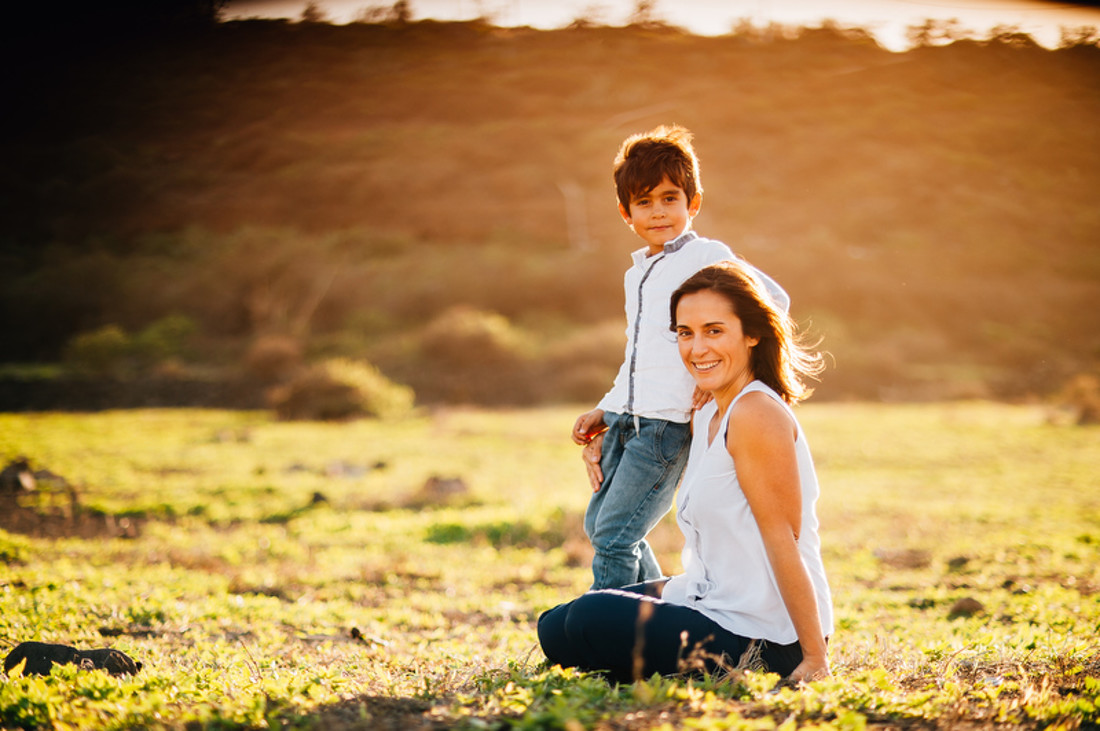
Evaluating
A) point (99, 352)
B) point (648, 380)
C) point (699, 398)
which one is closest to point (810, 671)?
point (699, 398)

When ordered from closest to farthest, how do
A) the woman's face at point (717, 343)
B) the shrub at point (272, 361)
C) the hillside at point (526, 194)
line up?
the woman's face at point (717, 343), the hillside at point (526, 194), the shrub at point (272, 361)

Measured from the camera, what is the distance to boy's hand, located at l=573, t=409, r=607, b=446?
380cm

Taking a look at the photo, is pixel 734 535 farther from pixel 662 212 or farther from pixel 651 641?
pixel 662 212

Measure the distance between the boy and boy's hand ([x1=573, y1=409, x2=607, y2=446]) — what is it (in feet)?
0.05

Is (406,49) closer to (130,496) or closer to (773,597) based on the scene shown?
(130,496)

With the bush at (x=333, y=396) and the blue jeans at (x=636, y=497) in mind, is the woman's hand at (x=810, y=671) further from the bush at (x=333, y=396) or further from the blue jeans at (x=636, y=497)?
the bush at (x=333, y=396)

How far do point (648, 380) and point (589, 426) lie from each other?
0.46 m

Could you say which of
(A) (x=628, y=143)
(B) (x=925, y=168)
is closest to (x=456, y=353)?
(B) (x=925, y=168)

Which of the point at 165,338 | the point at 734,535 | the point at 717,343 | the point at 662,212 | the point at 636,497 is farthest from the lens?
the point at 165,338

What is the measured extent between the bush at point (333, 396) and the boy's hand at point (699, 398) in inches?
704

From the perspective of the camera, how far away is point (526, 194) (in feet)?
148

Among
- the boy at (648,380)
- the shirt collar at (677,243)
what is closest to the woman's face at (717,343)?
the boy at (648,380)

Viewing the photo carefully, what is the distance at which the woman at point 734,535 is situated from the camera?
2723mm

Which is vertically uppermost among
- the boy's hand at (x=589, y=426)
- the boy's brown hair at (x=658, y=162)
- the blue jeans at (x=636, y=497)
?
the boy's brown hair at (x=658, y=162)
